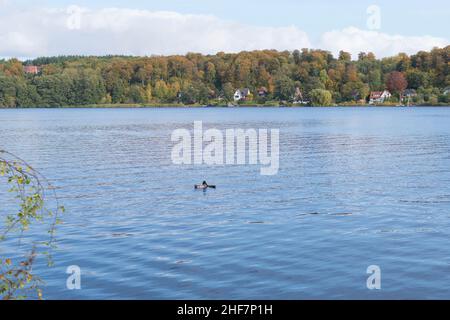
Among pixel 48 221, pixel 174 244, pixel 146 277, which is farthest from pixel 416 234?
pixel 48 221

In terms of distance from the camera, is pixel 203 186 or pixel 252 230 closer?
pixel 252 230

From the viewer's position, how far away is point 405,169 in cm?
5009

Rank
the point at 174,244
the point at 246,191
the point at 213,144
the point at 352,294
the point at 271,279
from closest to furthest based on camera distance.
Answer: the point at 352,294
the point at 271,279
the point at 174,244
the point at 246,191
the point at 213,144

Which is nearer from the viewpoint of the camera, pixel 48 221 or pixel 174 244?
pixel 174 244

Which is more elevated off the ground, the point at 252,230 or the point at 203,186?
the point at 203,186

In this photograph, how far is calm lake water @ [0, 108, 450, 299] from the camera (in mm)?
20938

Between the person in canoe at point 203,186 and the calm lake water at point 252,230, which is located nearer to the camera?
the calm lake water at point 252,230

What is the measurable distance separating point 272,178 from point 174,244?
2028cm

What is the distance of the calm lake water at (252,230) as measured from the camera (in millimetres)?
20938

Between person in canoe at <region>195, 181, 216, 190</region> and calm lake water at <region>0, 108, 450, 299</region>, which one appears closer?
calm lake water at <region>0, 108, 450, 299</region>

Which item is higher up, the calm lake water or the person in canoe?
the person in canoe

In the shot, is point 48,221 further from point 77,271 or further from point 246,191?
point 246,191

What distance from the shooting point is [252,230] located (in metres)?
28.7
